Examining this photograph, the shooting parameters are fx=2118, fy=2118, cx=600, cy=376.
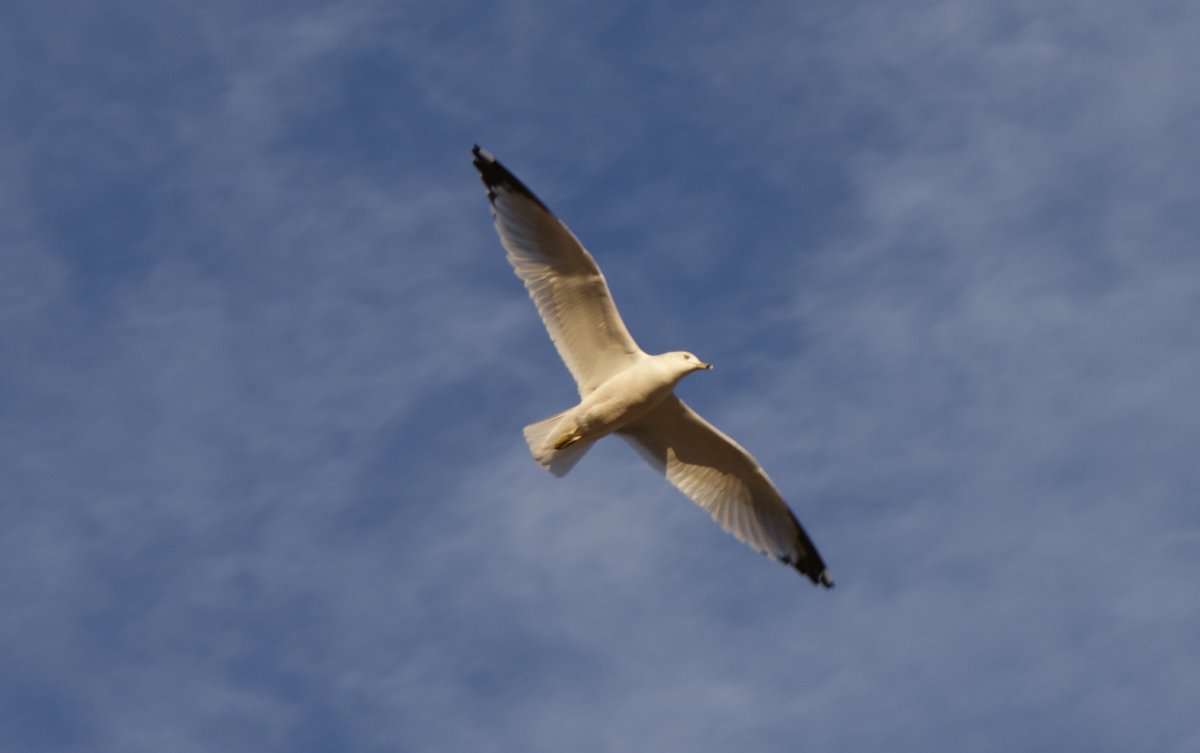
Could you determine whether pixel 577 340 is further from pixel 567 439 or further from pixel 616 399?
pixel 567 439

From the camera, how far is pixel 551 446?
813 inches

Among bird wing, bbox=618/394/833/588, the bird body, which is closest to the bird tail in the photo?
the bird body

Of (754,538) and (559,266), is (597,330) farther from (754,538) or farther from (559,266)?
(754,538)

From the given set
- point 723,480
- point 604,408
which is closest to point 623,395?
point 604,408

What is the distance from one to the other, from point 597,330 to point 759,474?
251cm

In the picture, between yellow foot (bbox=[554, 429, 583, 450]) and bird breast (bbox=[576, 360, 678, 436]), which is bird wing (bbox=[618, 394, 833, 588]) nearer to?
bird breast (bbox=[576, 360, 678, 436])

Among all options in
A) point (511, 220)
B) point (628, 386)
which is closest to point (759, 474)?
point (628, 386)

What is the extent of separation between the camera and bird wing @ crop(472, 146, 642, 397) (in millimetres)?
20531

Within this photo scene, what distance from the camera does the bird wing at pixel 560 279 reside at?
20531 millimetres

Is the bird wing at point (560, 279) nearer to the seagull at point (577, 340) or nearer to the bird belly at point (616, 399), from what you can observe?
the seagull at point (577, 340)

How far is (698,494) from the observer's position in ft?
72.7

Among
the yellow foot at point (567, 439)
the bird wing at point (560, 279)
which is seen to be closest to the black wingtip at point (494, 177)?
the bird wing at point (560, 279)

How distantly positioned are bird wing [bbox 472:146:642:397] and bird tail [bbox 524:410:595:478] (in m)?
0.49

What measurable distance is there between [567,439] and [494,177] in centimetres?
266
